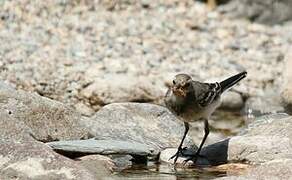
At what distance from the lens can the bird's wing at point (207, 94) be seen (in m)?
8.41

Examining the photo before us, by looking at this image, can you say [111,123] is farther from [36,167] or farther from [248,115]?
[248,115]

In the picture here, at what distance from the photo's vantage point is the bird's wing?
27.6ft

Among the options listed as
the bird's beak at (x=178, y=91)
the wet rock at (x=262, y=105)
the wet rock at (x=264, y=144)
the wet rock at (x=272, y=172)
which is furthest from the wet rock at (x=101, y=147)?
the wet rock at (x=262, y=105)

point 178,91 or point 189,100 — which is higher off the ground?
point 178,91

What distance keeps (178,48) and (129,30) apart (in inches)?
37.9

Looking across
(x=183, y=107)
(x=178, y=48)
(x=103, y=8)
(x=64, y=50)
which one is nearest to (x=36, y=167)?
(x=183, y=107)

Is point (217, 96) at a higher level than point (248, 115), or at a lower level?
higher

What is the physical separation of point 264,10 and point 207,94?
941cm

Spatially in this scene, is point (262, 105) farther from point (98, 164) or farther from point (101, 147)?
point (98, 164)

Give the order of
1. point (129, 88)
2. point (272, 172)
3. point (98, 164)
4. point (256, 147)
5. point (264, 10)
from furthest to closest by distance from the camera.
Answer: point (264, 10), point (129, 88), point (256, 147), point (98, 164), point (272, 172)

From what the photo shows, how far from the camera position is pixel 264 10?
17641 millimetres

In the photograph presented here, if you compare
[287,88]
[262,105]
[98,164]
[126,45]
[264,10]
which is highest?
[287,88]

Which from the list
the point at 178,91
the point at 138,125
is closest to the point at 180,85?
the point at 178,91

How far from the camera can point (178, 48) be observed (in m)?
15.5
